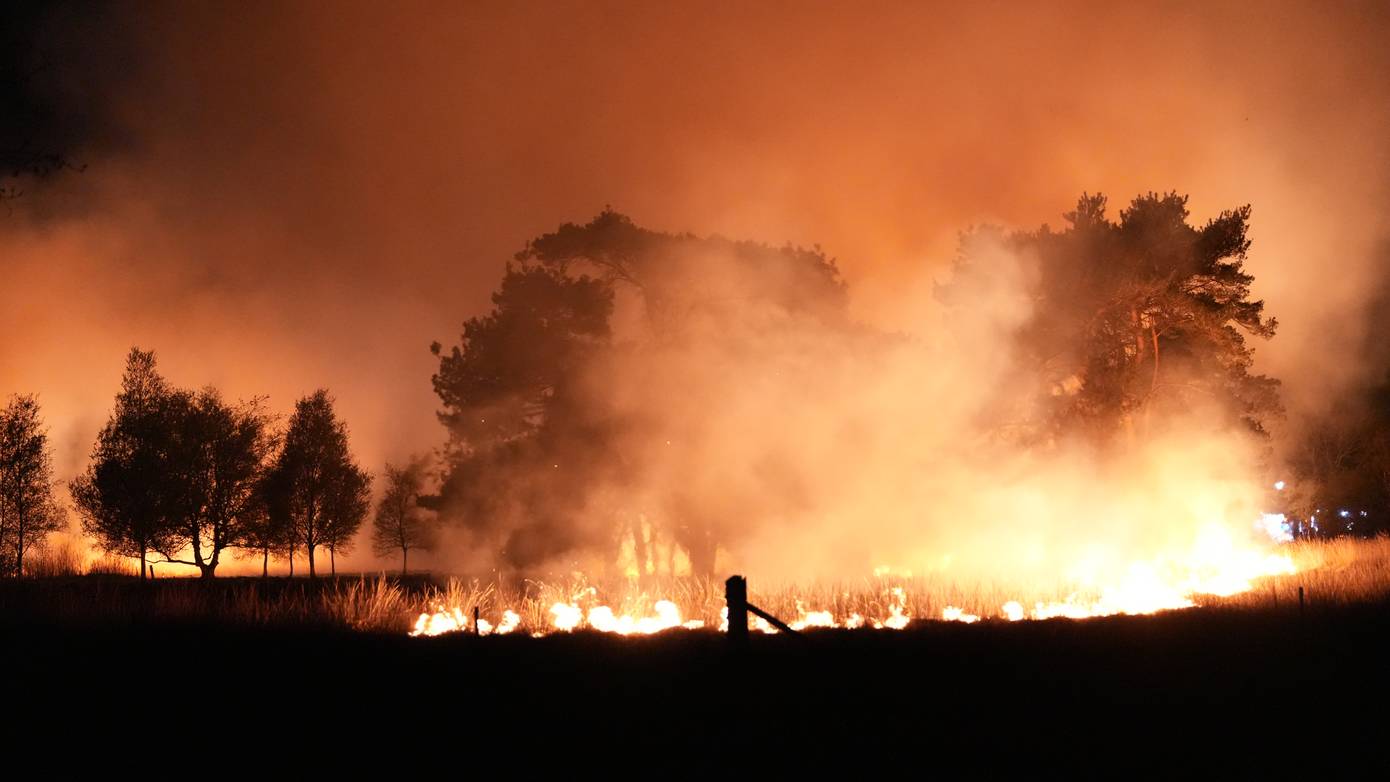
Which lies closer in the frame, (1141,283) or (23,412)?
(1141,283)

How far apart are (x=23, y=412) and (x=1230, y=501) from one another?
29.2 m

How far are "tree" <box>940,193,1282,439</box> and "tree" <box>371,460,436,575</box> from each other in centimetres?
2695

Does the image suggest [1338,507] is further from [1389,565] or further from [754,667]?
[754,667]

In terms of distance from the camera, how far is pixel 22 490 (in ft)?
71.9

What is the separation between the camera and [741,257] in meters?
21.5

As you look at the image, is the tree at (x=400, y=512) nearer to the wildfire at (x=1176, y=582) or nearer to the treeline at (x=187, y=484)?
the treeline at (x=187, y=484)

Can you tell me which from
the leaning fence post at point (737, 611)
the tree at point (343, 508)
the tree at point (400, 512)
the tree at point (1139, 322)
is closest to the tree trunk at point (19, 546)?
the tree at point (343, 508)

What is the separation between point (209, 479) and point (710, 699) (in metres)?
21.3

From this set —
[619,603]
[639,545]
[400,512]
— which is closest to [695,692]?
[619,603]

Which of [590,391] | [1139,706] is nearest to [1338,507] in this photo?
[590,391]

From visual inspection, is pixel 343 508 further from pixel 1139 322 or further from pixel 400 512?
pixel 1139 322

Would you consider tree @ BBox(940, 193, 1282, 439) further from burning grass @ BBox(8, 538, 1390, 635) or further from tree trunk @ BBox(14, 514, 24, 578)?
tree trunk @ BBox(14, 514, 24, 578)

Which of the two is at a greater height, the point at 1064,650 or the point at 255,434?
the point at 255,434

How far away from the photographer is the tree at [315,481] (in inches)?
1069
